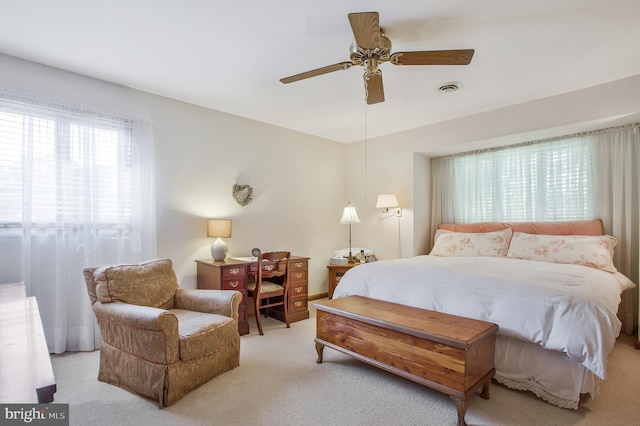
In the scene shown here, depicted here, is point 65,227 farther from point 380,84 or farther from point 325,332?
point 380,84

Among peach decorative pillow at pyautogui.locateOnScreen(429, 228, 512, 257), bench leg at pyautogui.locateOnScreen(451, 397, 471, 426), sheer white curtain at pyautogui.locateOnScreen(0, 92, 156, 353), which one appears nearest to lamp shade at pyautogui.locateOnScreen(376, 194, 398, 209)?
peach decorative pillow at pyautogui.locateOnScreen(429, 228, 512, 257)

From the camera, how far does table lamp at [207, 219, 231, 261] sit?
3572 mm

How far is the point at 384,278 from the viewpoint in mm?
2979

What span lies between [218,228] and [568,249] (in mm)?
3545

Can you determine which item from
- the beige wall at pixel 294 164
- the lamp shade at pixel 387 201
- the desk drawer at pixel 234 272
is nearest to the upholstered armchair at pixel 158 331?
the desk drawer at pixel 234 272

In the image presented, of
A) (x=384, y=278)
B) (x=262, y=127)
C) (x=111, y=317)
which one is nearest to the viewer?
(x=111, y=317)

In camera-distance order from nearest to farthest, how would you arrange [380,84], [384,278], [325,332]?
[380,84]
[325,332]
[384,278]

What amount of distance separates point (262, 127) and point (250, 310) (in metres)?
2.33

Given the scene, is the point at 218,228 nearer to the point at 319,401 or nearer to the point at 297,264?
the point at 297,264

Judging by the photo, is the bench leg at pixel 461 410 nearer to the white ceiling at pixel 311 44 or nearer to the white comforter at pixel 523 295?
the white comforter at pixel 523 295

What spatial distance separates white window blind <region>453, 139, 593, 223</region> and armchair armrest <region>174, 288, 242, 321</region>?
11.0ft

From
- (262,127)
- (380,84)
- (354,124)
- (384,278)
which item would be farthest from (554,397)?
(262,127)

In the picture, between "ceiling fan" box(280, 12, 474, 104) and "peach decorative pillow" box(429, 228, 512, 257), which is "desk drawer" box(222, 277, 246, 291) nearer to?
"ceiling fan" box(280, 12, 474, 104)

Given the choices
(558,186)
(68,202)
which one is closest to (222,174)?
(68,202)
